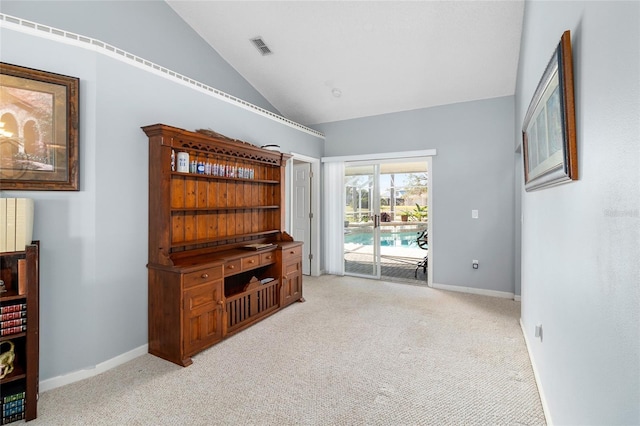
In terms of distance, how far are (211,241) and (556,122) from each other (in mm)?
2962

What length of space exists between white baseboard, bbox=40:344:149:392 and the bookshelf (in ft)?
1.03

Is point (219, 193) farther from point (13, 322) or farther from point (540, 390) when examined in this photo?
point (540, 390)

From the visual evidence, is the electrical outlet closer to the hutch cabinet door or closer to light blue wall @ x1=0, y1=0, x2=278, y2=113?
the hutch cabinet door

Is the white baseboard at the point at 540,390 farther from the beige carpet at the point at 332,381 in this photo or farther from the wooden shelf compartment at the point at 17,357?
the wooden shelf compartment at the point at 17,357

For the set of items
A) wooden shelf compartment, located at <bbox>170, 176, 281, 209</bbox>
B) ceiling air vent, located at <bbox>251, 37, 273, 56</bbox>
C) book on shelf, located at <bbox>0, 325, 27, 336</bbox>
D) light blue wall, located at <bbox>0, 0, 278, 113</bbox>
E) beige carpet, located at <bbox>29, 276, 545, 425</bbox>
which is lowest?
beige carpet, located at <bbox>29, 276, 545, 425</bbox>

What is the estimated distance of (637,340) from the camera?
0.83 m

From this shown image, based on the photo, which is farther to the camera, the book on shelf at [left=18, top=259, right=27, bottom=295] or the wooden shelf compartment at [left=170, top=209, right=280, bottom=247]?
the wooden shelf compartment at [left=170, top=209, right=280, bottom=247]

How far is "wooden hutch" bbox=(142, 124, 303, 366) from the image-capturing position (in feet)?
8.88

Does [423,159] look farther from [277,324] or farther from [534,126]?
[277,324]

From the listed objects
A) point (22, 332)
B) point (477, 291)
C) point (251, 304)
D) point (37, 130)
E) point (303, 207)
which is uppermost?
point (37, 130)

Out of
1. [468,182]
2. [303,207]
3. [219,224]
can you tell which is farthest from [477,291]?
[219,224]

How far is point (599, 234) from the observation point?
3.58 ft

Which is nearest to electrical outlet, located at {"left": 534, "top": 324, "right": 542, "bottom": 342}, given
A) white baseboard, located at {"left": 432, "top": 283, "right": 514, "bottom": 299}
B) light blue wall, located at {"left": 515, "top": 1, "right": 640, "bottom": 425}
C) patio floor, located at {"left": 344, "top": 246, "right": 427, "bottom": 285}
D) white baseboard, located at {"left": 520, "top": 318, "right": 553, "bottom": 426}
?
white baseboard, located at {"left": 520, "top": 318, "right": 553, "bottom": 426}

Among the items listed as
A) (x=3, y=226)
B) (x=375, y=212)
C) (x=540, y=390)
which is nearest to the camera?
(x=3, y=226)
